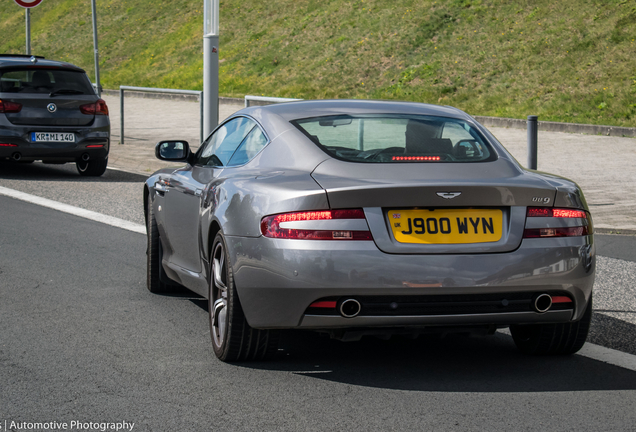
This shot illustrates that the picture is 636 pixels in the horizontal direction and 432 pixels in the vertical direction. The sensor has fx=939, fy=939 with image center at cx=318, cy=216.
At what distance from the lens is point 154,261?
6.44 metres

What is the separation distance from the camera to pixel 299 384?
441 cm

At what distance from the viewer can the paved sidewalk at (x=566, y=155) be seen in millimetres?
11273

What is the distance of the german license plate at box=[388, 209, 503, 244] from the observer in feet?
13.8

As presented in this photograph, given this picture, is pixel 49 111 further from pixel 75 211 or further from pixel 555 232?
pixel 555 232

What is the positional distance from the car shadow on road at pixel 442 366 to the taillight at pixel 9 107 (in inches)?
352

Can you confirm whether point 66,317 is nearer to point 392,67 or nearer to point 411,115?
point 411,115

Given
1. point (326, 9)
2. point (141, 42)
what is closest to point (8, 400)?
point (326, 9)

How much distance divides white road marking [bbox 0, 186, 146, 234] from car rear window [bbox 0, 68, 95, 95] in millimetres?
1676

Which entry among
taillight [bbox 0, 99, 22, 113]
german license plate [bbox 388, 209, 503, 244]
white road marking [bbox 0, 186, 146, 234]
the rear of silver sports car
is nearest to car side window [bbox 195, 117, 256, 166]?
the rear of silver sports car

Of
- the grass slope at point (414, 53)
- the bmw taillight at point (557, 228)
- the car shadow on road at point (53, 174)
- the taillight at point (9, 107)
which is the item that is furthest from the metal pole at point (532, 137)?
the grass slope at point (414, 53)

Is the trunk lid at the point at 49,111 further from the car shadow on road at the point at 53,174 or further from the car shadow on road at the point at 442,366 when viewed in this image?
the car shadow on road at the point at 442,366

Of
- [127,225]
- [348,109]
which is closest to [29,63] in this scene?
[127,225]

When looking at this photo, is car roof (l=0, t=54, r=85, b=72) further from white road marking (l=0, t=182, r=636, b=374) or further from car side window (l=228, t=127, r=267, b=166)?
car side window (l=228, t=127, r=267, b=166)

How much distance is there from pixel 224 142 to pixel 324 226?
1.67m
